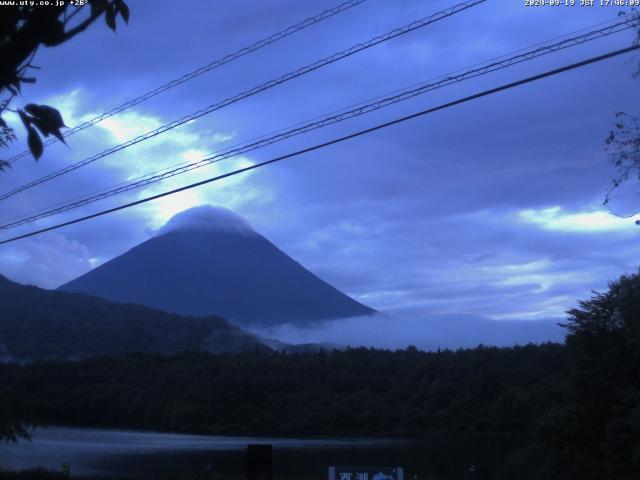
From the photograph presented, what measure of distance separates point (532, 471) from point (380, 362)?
187 ft

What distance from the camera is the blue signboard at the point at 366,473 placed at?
1133 centimetres

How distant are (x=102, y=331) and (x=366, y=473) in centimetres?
12693


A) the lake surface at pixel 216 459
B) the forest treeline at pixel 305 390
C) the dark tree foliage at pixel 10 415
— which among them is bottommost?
the lake surface at pixel 216 459

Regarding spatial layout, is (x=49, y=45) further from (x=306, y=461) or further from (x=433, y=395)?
(x=433, y=395)

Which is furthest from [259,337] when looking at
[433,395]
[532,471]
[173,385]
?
[532,471]

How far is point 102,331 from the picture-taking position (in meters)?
132

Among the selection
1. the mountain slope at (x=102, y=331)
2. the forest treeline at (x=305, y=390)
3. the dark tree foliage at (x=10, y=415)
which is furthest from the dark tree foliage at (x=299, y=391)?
the dark tree foliage at (x=10, y=415)

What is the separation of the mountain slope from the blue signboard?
112950 mm

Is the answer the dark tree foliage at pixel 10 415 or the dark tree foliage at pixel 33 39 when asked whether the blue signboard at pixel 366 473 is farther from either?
→ the dark tree foliage at pixel 10 415

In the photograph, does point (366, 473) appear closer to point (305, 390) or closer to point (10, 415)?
point (10, 415)

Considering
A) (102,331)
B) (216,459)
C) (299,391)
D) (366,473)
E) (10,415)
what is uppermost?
(102,331)

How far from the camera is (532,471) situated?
27250 millimetres

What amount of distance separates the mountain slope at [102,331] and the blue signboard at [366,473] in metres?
113

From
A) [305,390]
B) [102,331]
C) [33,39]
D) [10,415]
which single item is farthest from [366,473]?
[102,331]
